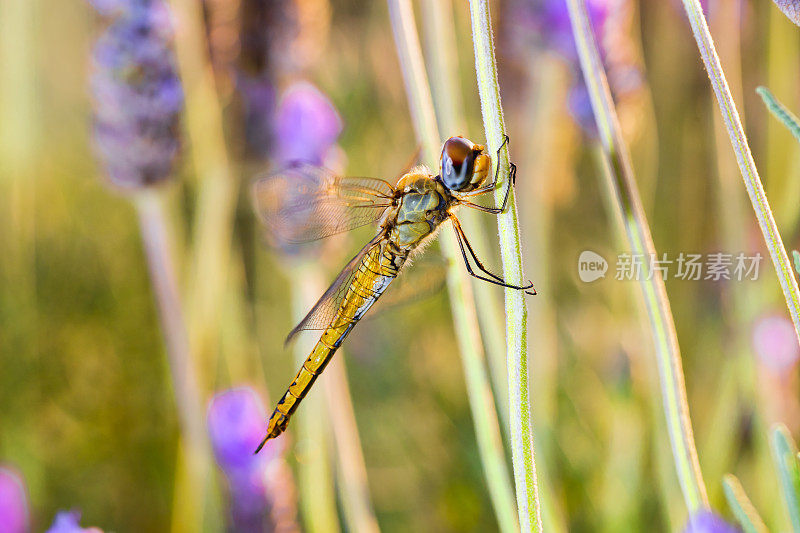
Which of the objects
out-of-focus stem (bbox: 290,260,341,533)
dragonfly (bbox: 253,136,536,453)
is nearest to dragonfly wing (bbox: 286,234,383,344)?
dragonfly (bbox: 253,136,536,453)

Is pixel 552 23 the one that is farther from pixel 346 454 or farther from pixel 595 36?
pixel 346 454

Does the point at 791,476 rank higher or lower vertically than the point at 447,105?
lower

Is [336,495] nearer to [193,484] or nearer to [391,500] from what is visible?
[391,500]

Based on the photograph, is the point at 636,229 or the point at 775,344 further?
the point at 775,344

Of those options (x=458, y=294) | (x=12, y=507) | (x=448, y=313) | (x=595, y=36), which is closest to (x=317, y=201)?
(x=458, y=294)

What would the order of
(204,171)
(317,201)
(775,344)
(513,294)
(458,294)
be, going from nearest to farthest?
(513,294), (458,294), (317,201), (775,344), (204,171)

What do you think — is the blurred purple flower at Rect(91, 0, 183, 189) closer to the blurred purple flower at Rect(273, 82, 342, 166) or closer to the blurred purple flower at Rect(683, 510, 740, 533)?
the blurred purple flower at Rect(273, 82, 342, 166)

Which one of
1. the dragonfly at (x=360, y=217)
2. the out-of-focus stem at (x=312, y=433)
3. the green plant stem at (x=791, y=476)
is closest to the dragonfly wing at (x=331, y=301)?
the dragonfly at (x=360, y=217)

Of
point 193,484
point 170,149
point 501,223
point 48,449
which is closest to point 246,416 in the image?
point 193,484
